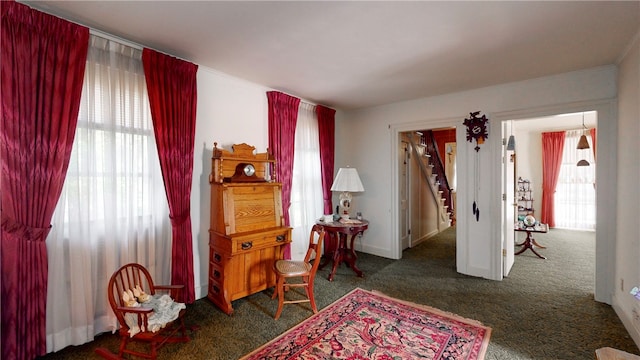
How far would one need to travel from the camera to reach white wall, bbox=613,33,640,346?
2.32 metres

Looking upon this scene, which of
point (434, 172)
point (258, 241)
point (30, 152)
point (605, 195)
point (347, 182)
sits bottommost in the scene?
point (258, 241)

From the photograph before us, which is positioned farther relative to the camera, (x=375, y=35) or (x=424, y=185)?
(x=424, y=185)

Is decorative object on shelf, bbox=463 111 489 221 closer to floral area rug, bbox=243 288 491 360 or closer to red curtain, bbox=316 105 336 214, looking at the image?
floral area rug, bbox=243 288 491 360

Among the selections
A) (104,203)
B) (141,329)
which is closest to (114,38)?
(104,203)

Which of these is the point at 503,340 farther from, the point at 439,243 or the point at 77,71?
the point at 77,71

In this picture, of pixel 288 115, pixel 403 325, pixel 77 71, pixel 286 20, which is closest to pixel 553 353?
pixel 403 325

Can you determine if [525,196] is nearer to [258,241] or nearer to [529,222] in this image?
[529,222]

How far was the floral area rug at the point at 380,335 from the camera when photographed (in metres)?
2.08

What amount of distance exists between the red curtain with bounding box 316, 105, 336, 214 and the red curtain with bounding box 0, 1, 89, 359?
3120mm

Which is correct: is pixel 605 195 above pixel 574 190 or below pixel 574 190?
above

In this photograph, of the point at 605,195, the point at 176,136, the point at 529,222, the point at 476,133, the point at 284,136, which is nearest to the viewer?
the point at 176,136

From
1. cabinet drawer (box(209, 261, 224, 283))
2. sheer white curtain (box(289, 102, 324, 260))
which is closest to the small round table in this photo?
sheer white curtain (box(289, 102, 324, 260))

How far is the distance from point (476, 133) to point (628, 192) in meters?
1.57

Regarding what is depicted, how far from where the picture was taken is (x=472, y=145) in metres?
3.77
